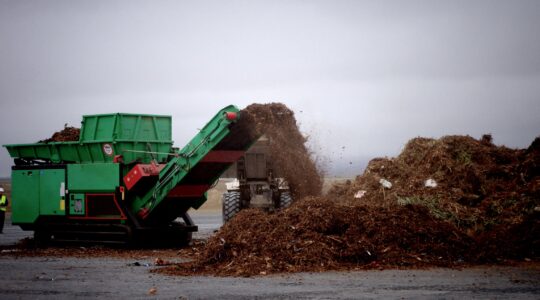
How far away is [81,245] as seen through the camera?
62.3 feet

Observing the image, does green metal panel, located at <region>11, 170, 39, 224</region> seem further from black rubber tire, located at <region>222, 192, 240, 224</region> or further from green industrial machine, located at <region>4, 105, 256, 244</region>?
black rubber tire, located at <region>222, 192, 240, 224</region>

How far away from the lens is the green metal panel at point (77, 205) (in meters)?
18.6

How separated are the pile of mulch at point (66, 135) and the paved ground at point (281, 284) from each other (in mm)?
6355

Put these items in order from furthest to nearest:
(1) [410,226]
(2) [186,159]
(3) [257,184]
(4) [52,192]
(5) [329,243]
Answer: (3) [257,184] < (4) [52,192] < (2) [186,159] < (1) [410,226] < (5) [329,243]

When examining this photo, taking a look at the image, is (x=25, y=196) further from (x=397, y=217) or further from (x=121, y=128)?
(x=397, y=217)

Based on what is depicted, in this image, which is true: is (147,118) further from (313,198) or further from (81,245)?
(313,198)

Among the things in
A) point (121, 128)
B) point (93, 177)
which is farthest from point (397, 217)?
point (93, 177)

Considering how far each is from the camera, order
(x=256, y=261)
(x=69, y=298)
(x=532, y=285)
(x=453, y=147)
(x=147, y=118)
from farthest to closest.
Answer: (x=147, y=118) → (x=453, y=147) → (x=256, y=261) → (x=532, y=285) → (x=69, y=298)

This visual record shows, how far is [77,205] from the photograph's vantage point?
18.7m

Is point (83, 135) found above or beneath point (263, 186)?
above

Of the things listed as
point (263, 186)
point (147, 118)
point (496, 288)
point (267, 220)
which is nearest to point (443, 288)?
point (496, 288)

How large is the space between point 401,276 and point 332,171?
10.3m

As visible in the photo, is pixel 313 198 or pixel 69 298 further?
pixel 313 198

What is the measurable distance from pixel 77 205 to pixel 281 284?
8928 mm
